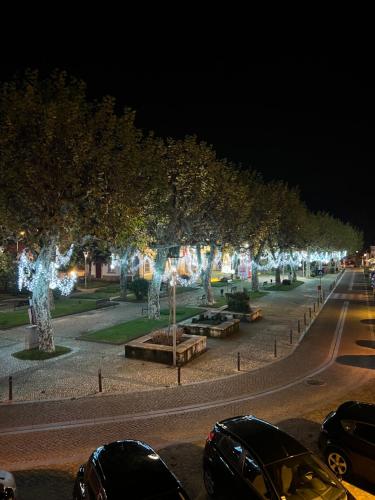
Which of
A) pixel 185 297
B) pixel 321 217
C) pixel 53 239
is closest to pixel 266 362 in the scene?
pixel 53 239

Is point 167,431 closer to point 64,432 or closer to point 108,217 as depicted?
point 64,432

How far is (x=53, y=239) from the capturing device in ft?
63.2

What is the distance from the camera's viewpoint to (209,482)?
8.53m

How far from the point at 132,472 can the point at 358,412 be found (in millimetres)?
6108

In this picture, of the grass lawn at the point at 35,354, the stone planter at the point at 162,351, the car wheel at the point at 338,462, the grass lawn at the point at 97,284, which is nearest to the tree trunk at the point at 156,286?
the stone planter at the point at 162,351

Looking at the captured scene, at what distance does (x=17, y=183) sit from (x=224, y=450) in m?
14.5

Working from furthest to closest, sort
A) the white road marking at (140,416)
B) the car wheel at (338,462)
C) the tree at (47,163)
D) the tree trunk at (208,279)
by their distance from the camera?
the tree trunk at (208,279)
the tree at (47,163)
the white road marking at (140,416)
the car wheel at (338,462)

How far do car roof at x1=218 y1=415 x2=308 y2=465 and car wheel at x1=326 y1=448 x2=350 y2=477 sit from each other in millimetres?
1889

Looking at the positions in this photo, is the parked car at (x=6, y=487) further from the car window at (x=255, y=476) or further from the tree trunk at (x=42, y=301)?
the tree trunk at (x=42, y=301)

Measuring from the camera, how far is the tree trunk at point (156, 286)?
28562 millimetres

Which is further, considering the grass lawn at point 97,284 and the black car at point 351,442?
the grass lawn at point 97,284

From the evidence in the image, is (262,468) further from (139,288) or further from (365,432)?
(139,288)

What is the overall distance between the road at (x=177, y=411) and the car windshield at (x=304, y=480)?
7.18 ft

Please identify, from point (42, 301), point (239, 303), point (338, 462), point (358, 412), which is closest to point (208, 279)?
point (239, 303)
